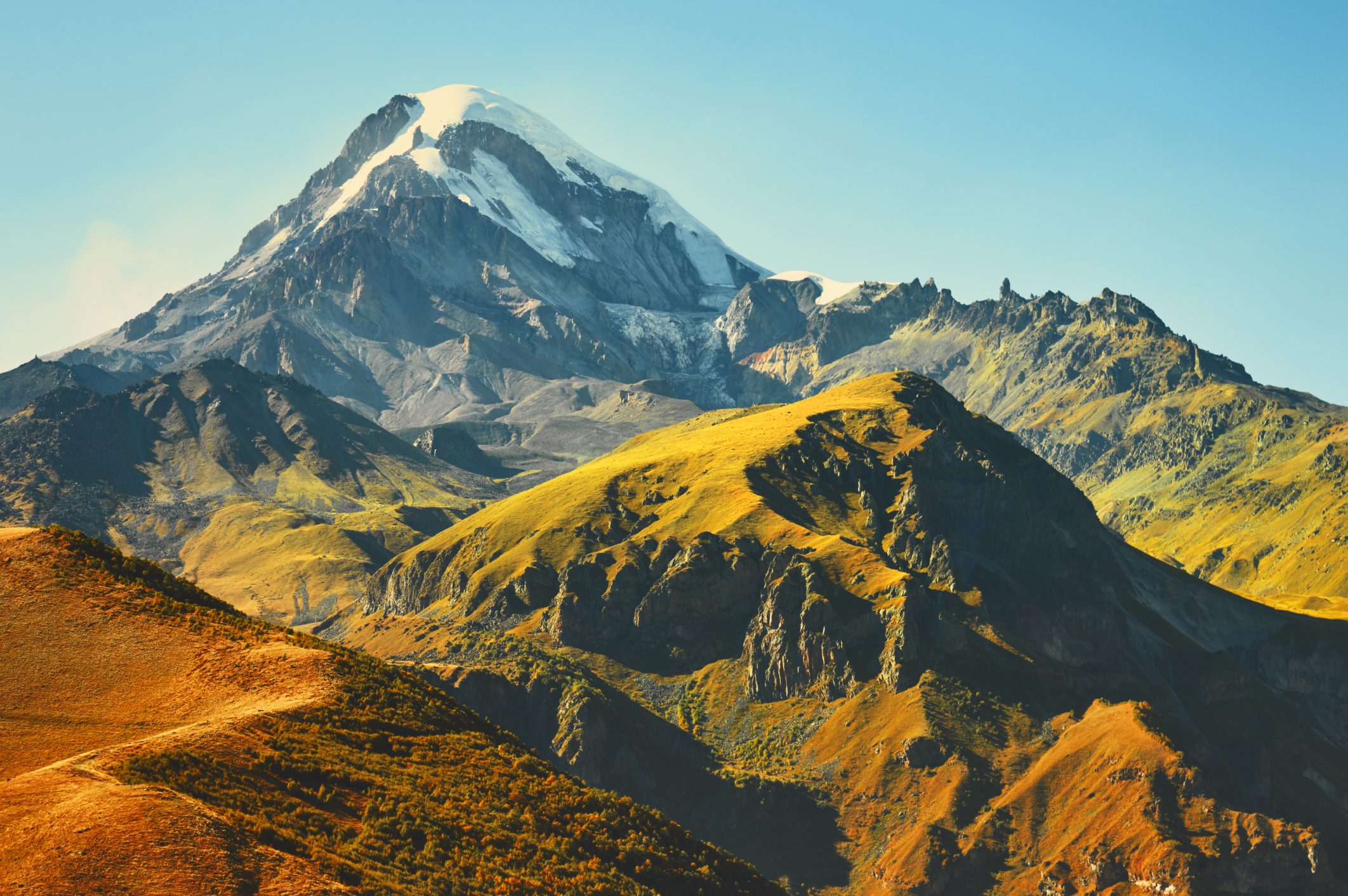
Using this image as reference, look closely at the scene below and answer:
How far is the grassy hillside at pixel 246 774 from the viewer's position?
8169 centimetres

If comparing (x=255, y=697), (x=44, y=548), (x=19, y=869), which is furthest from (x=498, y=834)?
(x=44, y=548)

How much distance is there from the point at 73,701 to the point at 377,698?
29468 millimetres

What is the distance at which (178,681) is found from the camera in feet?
360

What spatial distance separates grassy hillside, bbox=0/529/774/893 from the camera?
8169 cm

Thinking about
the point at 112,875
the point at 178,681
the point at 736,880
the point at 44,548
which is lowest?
the point at 736,880

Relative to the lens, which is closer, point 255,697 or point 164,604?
point 255,697

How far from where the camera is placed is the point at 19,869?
250ft

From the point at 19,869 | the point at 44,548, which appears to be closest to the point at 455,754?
the point at 44,548

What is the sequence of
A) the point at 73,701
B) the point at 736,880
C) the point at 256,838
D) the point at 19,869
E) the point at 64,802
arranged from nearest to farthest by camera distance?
the point at 19,869
the point at 64,802
the point at 256,838
the point at 73,701
the point at 736,880

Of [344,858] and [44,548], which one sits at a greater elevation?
[44,548]

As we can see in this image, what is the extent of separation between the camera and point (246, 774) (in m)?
97.8

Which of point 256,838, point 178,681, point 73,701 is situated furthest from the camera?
point 178,681

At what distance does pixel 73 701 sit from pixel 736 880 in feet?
216

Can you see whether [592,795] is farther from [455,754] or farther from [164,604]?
[164,604]
